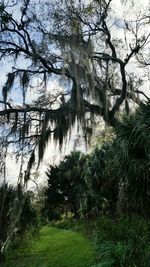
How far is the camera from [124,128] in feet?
37.1

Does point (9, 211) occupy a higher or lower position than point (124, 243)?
higher

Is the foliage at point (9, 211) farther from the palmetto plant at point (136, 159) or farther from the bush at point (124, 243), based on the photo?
the palmetto plant at point (136, 159)

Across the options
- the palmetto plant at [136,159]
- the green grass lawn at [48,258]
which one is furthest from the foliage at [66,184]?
the palmetto plant at [136,159]

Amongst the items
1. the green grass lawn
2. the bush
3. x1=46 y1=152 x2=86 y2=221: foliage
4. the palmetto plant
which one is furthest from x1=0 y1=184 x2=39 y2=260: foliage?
x1=46 y1=152 x2=86 y2=221: foliage

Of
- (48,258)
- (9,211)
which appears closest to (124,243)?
(9,211)

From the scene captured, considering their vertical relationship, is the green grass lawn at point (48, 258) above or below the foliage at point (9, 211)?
below

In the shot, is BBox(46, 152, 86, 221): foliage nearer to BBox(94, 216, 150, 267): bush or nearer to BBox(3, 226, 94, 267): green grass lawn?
BBox(3, 226, 94, 267): green grass lawn

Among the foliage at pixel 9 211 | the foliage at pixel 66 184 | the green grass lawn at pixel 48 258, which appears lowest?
the green grass lawn at pixel 48 258

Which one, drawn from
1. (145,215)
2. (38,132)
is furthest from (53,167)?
(145,215)

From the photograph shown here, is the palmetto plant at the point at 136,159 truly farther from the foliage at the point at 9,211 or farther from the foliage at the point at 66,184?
the foliage at the point at 66,184

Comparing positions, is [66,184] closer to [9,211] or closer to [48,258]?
[48,258]

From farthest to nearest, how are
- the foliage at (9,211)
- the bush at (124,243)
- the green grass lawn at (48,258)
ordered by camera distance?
1. the foliage at (9,211)
2. the green grass lawn at (48,258)
3. the bush at (124,243)

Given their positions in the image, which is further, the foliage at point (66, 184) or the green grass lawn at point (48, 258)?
the foliage at point (66, 184)

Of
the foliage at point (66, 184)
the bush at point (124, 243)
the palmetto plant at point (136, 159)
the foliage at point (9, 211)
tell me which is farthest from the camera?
the foliage at point (66, 184)
